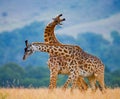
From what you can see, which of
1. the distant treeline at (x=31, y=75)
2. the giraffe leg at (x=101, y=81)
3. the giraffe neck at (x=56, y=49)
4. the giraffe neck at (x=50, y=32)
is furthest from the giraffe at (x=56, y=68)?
the distant treeline at (x=31, y=75)

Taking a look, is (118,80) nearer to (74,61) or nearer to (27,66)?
(27,66)

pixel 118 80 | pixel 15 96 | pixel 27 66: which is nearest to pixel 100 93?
pixel 15 96

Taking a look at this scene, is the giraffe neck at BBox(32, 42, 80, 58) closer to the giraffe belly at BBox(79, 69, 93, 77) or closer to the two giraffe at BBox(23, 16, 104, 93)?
the two giraffe at BBox(23, 16, 104, 93)

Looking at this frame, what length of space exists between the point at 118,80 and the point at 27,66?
4.79 metres

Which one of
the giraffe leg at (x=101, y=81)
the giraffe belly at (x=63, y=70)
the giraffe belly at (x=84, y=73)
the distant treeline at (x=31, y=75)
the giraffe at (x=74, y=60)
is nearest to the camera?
the giraffe at (x=74, y=60)

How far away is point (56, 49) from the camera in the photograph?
11039 mm

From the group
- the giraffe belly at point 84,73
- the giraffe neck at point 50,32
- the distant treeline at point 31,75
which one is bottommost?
the giraffe belly at point 84,73

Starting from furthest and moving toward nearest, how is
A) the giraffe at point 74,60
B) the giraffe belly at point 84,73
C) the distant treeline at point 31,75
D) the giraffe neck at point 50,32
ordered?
the distant treeline at point 31,75
the giraffe neck at point 50,32
the giraffe belly at point 84,73
the giraffe at point 74,60

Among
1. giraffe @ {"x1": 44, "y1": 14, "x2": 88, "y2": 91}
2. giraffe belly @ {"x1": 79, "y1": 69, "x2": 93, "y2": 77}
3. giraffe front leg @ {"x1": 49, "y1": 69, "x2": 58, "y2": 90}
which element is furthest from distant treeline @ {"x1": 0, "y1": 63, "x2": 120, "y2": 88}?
giraffe belly @ {"x1": 79, "y1": 69, "x2": 93, "y2": 77}

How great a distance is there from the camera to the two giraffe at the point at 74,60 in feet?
35.4

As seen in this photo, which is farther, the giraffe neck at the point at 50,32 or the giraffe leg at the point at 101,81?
the giraffe neck at the point at 50,32

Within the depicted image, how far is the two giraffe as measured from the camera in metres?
10.8

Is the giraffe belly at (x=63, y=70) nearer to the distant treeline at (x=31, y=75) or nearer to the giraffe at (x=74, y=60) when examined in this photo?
the giraffe at (x=74, y=60)

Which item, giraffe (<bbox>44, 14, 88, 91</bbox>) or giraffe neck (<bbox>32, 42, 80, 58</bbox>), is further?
giraffe (<bbox>44, 14, 88, 91</bbox>)
